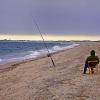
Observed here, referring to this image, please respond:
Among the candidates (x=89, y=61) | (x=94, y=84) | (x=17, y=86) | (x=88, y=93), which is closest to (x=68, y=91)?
(x=88, y=93)

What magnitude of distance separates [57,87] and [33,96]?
1.39 m

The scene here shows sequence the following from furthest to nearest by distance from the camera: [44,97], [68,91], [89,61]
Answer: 1. [89,61]
2. [68,91]
3. [44,97]

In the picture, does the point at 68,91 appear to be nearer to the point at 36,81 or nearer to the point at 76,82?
the point at 76,82

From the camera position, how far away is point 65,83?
13141mm

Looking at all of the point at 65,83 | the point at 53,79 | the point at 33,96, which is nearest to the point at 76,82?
the point at 65,83

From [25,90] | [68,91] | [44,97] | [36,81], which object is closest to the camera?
[44,97]

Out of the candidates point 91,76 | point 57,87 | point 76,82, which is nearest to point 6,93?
point 57,87

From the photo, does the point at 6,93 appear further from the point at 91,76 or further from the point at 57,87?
the point at 91,76

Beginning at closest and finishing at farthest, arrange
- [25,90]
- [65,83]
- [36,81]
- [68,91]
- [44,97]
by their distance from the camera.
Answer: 1. [44,97]
2. [68,91]
3. [25,90]
4. [65,83]
5. [36,81]

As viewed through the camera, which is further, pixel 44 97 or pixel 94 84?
pixel 94 84

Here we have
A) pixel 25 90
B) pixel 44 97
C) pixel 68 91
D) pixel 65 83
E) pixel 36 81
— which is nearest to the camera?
pixel 44 97

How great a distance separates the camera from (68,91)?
37.8 ft

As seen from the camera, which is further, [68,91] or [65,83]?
[65,83]

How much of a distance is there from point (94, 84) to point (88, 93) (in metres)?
1.67
